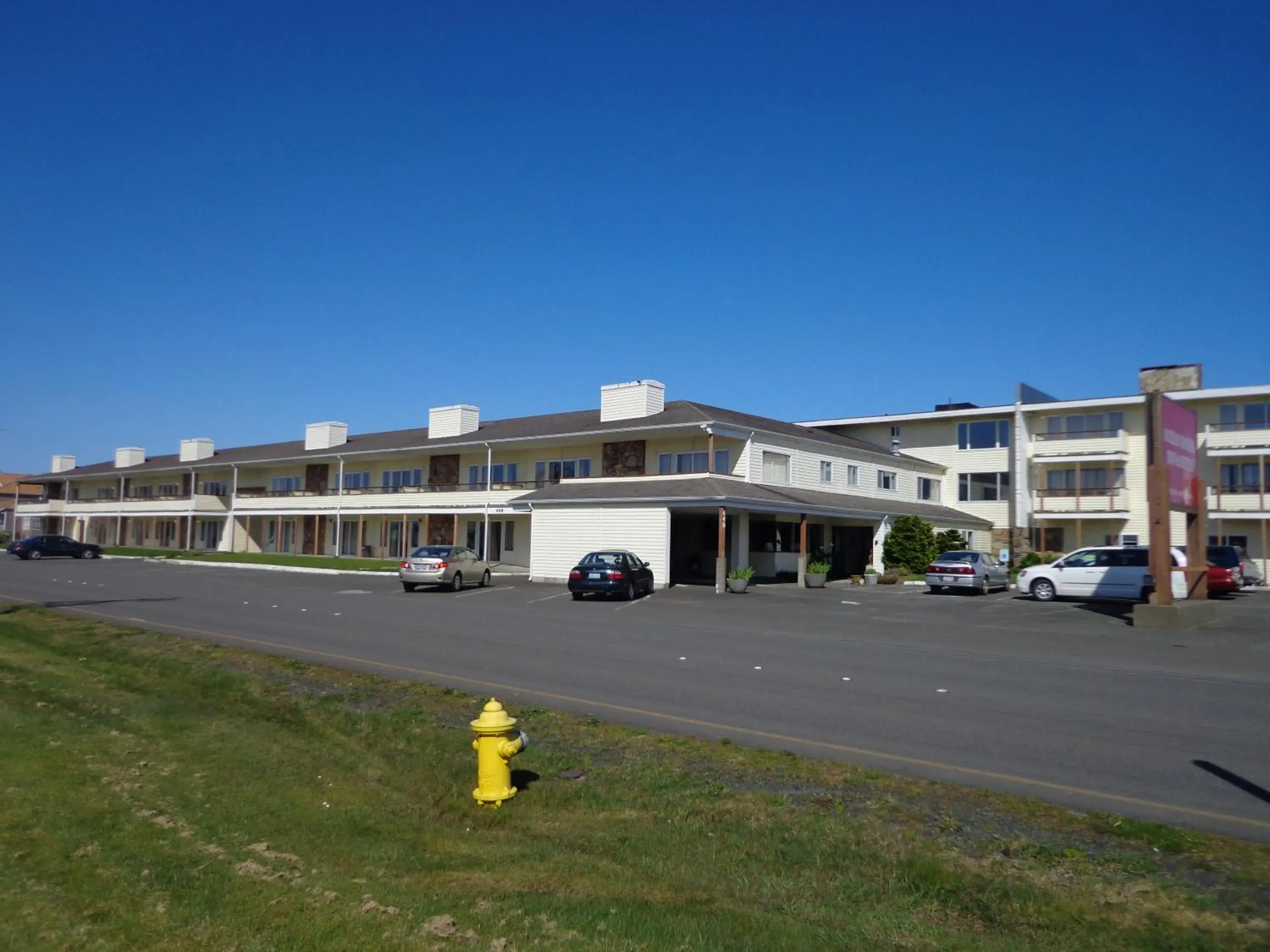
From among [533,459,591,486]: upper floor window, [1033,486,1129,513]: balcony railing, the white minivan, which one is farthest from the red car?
[533,459,591,486]: upper floor window

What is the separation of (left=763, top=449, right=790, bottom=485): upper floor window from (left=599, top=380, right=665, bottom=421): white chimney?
5.70m

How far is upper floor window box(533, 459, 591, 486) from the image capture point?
143 feet

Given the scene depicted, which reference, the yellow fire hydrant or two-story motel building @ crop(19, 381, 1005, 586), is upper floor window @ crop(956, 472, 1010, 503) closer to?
two-story motel building @ crop(19, 381, 1005, 586)

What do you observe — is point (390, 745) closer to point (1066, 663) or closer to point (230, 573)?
point (1066, 663)

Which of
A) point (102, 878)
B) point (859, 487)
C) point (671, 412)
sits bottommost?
point (102, 878)

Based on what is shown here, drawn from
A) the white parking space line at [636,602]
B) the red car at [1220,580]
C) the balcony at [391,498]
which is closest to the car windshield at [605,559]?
the white parking space line at [636,602]

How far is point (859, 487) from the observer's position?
44.2 meters

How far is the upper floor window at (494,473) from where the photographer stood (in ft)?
155

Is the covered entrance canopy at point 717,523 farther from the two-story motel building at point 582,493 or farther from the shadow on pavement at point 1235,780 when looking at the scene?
the shadow on pavement at point 1235,780

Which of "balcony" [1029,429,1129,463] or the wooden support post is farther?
"balcony" [1029,429,1129,463]

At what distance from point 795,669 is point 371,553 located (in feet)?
142

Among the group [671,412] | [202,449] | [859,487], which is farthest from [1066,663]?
[202,449]

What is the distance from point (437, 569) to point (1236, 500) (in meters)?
33.5

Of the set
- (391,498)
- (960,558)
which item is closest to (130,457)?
(391,498)
